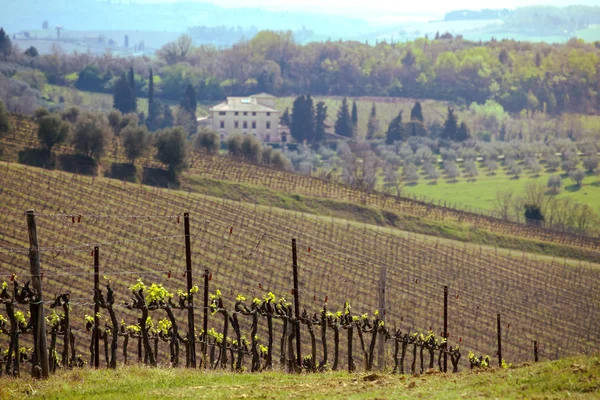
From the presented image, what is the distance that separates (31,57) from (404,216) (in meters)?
100

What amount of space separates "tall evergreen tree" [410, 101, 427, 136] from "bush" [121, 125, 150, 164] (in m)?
69.3

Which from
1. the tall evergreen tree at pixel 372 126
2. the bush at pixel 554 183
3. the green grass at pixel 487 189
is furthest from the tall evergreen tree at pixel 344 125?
the bush at pixel 554 183

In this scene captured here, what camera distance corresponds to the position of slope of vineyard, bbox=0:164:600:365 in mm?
43906

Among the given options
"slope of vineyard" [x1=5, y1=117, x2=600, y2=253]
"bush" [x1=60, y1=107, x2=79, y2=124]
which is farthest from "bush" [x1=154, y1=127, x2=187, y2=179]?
"bush" [x1=60, y1=107, x2=79, y2=124]

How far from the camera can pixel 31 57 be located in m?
161

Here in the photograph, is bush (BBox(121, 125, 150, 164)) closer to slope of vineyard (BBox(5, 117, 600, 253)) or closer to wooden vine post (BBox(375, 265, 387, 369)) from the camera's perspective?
slope of vineyard (BBox(5, 117, 600, 253))

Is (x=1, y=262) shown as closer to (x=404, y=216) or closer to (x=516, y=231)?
A: (x=404, y=216)

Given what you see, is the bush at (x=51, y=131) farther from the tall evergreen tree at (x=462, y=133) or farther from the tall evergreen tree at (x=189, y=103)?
the tall evergreen tree at (x=462, y=133)

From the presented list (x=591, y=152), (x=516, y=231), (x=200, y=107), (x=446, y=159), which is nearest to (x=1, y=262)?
(x=516, y=231)

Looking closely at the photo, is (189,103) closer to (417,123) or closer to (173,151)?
(417,123)

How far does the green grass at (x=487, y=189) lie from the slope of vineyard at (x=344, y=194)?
63.3 feet

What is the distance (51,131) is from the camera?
72.8 metres

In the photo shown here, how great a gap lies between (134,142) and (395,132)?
68.5m

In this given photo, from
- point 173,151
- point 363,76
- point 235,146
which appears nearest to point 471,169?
point 235,146
